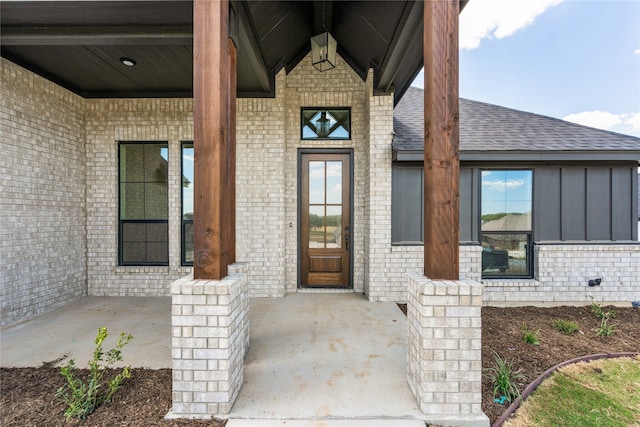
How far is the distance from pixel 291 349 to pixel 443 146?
2346mm

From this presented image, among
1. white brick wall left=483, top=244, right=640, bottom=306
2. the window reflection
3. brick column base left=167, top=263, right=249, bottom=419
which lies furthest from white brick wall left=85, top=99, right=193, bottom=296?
white brick wall left=483, top=244, right=640, bottom=306

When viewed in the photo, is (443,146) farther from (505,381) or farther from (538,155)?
(538,155)

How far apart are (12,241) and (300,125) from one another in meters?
4.25

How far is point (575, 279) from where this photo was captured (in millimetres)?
4398

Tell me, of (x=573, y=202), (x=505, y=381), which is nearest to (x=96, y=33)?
(x=505, y=381)

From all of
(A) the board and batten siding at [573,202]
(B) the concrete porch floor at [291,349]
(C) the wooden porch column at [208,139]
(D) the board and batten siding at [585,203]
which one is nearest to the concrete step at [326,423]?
(B) the concrete porch floor at [291,349]

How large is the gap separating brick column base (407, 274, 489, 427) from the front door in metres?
2.96

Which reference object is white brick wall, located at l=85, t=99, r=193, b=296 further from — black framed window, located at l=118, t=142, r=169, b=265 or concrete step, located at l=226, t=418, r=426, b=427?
concrete step, located at l=226, t=418, r=426, b=427

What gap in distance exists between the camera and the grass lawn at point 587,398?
6.53ft

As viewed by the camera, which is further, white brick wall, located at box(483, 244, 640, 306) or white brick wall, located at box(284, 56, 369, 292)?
white brick wall, located at box(284, 56, 369, 292)

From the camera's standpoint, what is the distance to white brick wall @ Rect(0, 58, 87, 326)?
3.56m

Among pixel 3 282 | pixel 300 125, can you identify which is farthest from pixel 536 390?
pixel 3 282

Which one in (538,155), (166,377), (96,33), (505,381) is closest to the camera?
(505,381)

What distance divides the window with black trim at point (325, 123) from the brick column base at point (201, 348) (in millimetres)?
3553
